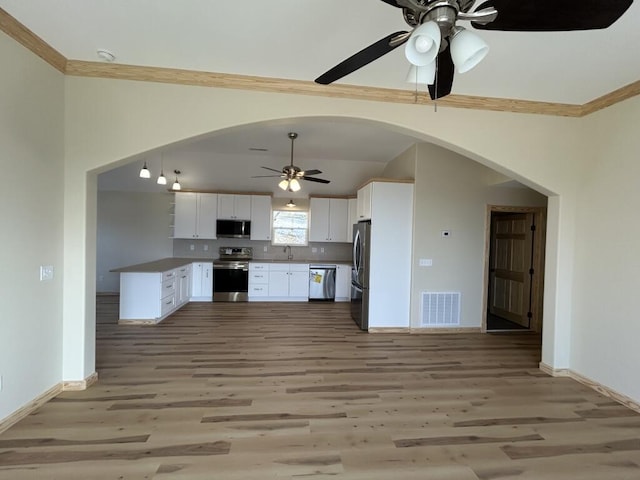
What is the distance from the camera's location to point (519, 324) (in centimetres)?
527

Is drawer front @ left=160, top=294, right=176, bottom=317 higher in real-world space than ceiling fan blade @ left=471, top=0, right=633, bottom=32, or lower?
lower

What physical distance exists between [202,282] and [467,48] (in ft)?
20.5

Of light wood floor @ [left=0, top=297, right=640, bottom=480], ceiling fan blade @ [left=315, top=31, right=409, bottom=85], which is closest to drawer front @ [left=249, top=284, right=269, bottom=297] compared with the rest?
light wood floor @ [left=0, top=297, right=640, bottom=480]

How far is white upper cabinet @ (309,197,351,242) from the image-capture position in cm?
699

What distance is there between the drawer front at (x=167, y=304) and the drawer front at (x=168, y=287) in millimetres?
71

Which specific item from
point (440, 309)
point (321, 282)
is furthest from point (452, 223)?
point (321, 282)

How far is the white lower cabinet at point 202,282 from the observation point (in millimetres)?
6418

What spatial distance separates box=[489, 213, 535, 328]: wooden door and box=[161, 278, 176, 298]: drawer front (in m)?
6.16

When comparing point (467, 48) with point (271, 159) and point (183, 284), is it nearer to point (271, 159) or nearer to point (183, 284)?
point (271, 159)

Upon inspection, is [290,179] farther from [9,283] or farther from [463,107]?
[9,283]

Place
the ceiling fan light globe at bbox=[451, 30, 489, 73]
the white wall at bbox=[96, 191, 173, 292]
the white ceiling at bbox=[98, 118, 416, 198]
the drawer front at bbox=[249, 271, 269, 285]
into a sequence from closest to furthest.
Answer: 1. the ceiling fan light globe at bbox=[451, 30, 489, 73]
2. the white ceiling at bbox=[98, 118, 416, 198]
3. the drawer front at bbox=[249, 271, 269, 285]
4. the white wall at bbox=[96, 191, 173, 292]

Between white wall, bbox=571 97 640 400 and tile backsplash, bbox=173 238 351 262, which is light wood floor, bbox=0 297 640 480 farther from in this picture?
tile backsplash, bbox=173 238 351 262

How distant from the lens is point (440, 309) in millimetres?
4723

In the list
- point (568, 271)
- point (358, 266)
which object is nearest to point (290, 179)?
point (358, 266)
